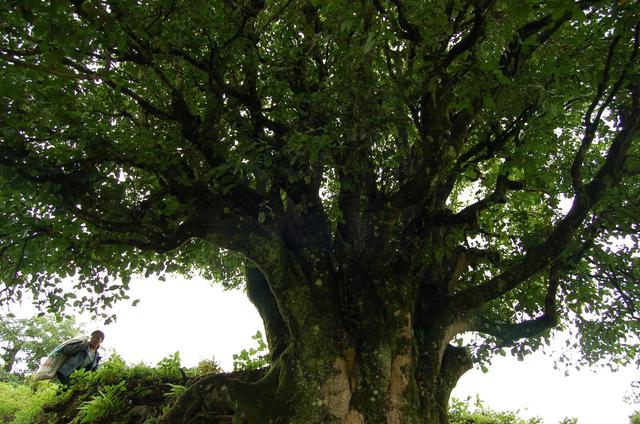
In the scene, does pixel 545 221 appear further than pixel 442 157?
Yes

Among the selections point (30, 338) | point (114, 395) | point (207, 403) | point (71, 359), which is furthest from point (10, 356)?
point (207, 403)

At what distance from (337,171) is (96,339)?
301 inches

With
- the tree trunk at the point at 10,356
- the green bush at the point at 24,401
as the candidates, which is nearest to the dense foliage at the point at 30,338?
the tree trunk at the point at 10,356

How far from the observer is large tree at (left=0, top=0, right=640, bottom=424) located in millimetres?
4973

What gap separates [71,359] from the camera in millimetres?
9672

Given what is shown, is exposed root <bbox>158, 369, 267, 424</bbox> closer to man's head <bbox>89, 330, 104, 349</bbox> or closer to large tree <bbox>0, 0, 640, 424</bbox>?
large tree <bbox>0, 0, 640, 424</bbox>

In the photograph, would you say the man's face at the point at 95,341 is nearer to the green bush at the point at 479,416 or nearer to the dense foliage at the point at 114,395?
the dense foliage at the point at 114,395

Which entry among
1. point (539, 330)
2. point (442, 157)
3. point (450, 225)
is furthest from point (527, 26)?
point (539, 330)

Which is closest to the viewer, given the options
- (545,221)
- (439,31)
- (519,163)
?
(439,31)

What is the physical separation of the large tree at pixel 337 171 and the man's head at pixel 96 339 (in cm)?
265

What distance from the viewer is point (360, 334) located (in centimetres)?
568

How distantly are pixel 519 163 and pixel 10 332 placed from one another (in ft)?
115

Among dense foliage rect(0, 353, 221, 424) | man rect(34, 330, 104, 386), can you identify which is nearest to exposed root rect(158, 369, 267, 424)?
dense foliage rect(0, 353, 221, 424)

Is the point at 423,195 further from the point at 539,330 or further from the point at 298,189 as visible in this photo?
the point at 539,330
